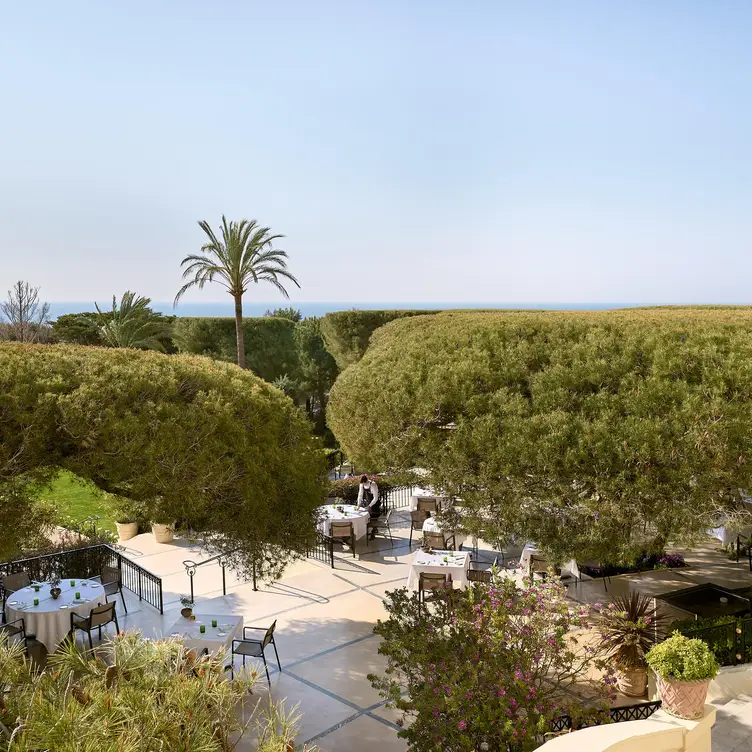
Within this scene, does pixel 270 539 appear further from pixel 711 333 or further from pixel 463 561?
pixel 711 333

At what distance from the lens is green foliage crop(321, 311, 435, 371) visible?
3098cm

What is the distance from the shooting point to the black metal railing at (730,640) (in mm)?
8906

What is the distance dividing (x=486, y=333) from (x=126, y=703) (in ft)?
25.2

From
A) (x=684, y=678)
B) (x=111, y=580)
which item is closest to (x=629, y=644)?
(x=684, y=678)

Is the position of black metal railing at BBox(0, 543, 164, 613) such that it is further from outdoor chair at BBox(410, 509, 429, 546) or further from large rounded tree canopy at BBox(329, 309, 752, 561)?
outdoor chair at BBox(410, 509, 429, 546)

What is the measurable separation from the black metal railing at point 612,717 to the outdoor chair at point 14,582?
1004 cm

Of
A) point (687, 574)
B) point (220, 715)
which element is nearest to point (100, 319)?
point (687, 574)

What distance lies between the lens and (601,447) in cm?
824

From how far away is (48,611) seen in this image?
10.7 meters

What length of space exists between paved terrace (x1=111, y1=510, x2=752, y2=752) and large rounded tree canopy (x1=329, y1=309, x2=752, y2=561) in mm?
2267

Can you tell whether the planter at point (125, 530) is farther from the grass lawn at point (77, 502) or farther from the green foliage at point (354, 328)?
the green foliage at point (354, 328)

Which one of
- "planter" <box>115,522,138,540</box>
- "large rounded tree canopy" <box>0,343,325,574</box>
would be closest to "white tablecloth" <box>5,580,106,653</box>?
"large rounded tree canopy" <box>0,343,325,574</box>

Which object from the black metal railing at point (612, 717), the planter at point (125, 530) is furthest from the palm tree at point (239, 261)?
the black metal railing at point (612, 717)

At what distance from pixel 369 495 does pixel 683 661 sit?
11.3 m
